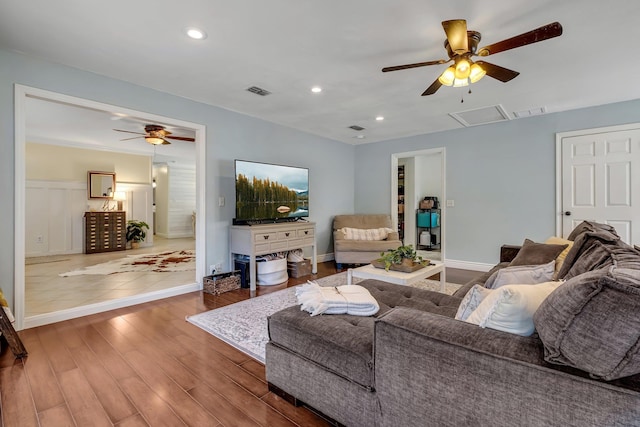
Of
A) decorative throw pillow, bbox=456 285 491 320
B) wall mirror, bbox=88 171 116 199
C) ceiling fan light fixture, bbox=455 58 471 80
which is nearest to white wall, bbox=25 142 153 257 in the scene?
wall mirror, bbox=88 171 116 199

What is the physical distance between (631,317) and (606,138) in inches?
178

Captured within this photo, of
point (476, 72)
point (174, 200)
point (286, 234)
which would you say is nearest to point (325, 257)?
point (286, 234)

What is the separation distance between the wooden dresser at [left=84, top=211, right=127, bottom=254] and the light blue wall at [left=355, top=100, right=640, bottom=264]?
21.7 ft

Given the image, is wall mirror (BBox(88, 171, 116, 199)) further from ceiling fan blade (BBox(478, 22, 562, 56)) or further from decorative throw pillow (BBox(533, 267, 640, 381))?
decorative throw pillow (BBox(533, 267, 640, 381))

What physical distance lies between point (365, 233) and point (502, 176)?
2.37 meters

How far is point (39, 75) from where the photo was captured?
2.74 meters

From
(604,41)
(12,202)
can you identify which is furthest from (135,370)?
(604,41)

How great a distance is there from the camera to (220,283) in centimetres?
369

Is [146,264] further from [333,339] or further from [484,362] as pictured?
[484,362]

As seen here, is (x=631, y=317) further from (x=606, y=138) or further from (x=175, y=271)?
(x=175, y=271)

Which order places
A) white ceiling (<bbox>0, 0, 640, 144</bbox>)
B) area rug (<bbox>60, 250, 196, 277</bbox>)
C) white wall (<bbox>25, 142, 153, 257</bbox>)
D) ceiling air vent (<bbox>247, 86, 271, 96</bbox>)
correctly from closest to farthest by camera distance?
white ceiling (<bbox>0, 0, 640, 144</bbox>)
ceiling air vent (<bbox>247, 86, 271, 96</bbox>)
area rug (<bbox>60, 250, 196, 277</bbox>)
white wall (<bbox>25, 142, 153, 257</bbox>)

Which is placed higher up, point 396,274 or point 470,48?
point 470,48

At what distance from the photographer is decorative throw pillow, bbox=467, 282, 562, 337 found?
3.51ft

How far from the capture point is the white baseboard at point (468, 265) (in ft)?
16.2
